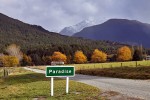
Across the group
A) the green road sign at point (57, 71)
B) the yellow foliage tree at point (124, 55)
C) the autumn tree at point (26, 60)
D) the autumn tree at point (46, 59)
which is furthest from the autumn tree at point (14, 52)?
the green road sign at point (57, 71)

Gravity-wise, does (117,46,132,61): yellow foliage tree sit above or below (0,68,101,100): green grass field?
above

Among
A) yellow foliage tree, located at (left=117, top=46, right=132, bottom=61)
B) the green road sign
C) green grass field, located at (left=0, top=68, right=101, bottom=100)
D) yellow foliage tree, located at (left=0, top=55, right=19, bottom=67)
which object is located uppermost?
yellow foliage tree, located at (left=117, top=46, right=132, bottom=61)

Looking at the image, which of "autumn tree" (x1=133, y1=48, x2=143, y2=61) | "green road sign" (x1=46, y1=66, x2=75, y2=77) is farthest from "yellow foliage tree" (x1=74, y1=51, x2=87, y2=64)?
"green road sign" (x1=46, y1=66, x2=75, y2=77)

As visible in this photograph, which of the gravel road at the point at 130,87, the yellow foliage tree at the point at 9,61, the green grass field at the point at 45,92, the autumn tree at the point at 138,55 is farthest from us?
the yellow foliage tree at the point at 9,61

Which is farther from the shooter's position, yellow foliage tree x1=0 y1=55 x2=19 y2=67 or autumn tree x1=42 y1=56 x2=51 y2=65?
autumn tree x1=42 y1=56 x2=51 y2=65

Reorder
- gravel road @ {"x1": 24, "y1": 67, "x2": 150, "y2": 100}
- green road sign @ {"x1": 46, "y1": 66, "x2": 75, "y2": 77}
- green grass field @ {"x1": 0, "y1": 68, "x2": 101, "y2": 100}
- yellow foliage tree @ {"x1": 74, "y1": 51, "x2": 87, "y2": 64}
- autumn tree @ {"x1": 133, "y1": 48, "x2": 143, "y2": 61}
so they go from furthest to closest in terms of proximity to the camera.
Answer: yellow foliage tree @ {"x1": 74, "y1": 51, "x2": 87, "y2": 64} → autumn tree @ {"x1": 133, "y1": 48, "x2": 143, "y2": 61} → gravel road @ {"x1": 24, "y1": 67, "x2": 150, "y2": 100} → green road sign @ {"x1": 46, "y1": 66, "x2": 75, "y2": 77} → green grass field @ {"x1": 0, "y1": 68, "x2": 101, "y2": 100}

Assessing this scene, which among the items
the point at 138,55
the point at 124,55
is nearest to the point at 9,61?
the point at 124,55

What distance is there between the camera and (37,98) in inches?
702

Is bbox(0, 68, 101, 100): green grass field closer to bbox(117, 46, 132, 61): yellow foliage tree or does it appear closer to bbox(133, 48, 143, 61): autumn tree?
bbox(133, 48, 143, 61): autumn tree

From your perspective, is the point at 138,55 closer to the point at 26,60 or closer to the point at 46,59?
the point at 46,59

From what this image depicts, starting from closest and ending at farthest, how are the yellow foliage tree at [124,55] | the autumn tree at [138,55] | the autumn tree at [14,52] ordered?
the autumn tree at [138,55] → the yellow foliage tree at [124,55] → the autumn tree at [14,52]

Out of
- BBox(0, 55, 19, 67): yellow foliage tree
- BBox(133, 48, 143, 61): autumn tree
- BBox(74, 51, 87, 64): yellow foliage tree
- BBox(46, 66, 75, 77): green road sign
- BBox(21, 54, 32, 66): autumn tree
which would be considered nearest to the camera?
BBox(46, 66, 75, 77): green road sign

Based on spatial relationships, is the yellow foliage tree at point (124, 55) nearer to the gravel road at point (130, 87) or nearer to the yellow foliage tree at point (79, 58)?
the yellow foliage tree at point (79, 58)

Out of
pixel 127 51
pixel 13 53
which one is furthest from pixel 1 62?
pixel 127 51
